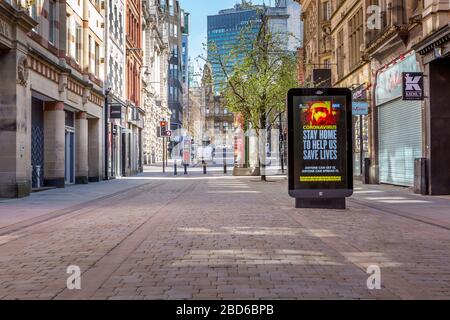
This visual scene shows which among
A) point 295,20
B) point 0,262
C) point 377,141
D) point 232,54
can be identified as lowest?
point 0,262

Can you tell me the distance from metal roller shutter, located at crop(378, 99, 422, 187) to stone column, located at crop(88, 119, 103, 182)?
1508cm

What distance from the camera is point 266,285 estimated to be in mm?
5688

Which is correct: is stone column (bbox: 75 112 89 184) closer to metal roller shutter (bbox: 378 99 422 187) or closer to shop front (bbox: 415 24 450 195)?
metal roller shutter (bbox: 378 99 422 187)

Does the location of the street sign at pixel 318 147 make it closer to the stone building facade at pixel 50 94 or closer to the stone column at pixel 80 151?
the stone building facade at pixel 50 94

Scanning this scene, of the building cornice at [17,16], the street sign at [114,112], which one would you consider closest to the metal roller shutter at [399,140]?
the building cornice at [17,16]

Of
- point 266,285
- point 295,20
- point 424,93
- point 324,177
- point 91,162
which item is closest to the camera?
point 266,285

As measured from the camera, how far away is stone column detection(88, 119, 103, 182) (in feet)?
104

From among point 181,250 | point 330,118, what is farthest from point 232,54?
point 181,250

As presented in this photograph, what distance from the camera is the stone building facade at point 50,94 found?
18.2 meters

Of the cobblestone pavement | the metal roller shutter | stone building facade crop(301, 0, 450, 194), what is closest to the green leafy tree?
stone building facade crop(301, 0, 450, 194)

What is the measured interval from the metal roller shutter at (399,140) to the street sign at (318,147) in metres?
7.78

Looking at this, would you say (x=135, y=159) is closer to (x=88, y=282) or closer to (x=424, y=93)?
(x=424, y=93)

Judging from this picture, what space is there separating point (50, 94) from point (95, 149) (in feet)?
30.5
